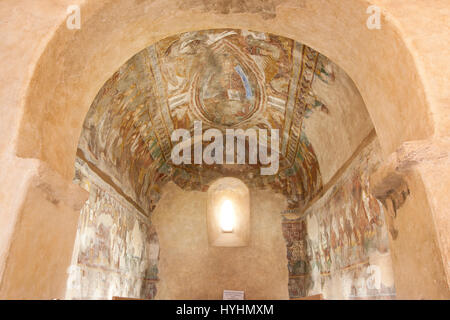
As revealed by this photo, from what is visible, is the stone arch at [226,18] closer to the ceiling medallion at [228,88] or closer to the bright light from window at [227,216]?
the ceiling medallion at [228,88]

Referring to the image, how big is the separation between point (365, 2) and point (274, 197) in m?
9.49

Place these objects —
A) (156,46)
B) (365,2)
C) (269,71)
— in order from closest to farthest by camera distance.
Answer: (365,2) < (156,46) < (269,71)

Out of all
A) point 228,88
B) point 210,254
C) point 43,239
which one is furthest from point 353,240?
point 43,239

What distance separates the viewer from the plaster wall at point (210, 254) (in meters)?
10.7

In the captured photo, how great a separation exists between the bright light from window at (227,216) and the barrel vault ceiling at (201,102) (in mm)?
1976

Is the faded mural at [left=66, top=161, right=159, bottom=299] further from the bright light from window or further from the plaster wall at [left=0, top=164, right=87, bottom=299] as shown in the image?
the plaster wall at [left=0, top=164, right=87, bottom=299]

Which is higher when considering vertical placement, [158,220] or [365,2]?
[158,220]

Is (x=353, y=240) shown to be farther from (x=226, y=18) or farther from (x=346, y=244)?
(x=226, y=18)

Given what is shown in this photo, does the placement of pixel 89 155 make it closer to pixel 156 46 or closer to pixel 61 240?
pixel 156 46

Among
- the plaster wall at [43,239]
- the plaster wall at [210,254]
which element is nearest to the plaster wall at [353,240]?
the plaster wall at [210,254]

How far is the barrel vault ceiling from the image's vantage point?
7.02 m

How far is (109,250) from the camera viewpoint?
24.6ft

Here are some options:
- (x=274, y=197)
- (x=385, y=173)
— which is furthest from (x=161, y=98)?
(x=385, y=173)
